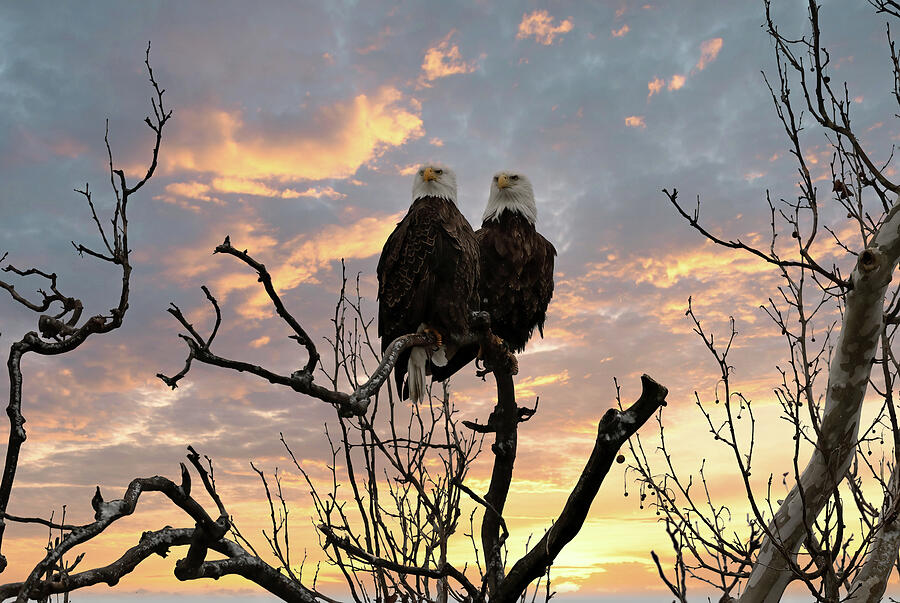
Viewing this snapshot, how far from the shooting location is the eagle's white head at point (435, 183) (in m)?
5.29

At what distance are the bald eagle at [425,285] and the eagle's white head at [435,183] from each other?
283 millimetres

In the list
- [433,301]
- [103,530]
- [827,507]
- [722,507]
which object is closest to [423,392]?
[433,301]

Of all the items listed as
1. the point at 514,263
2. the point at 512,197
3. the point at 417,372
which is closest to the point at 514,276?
the point at 514,263

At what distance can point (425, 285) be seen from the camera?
4680 mm

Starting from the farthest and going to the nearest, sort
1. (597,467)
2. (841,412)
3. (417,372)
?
1. (417,372)
2. (841,412)
3. (597,467)

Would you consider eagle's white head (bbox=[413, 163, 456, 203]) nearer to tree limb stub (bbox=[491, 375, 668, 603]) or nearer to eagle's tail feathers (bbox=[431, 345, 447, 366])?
eagle's tail feathers (bbox=[431, 345, 447, 366])

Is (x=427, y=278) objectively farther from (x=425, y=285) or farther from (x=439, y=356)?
(x=439, y=356)

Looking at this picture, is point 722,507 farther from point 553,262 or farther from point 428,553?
point 553,262

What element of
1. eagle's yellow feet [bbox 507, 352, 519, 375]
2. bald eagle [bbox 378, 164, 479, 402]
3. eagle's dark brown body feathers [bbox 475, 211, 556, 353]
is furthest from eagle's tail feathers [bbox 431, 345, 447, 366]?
eagle's dark brown body feathers [bbox 475, 211, 556, 353]

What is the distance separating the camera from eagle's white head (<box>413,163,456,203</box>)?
208 inches

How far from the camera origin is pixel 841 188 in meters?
4.64

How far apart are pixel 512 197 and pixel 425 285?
1912 mm

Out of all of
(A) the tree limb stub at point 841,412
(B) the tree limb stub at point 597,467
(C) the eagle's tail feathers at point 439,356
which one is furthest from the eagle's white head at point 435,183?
(B) the tree limb stub at point 597,467

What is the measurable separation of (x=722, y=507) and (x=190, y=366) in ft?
10.3
